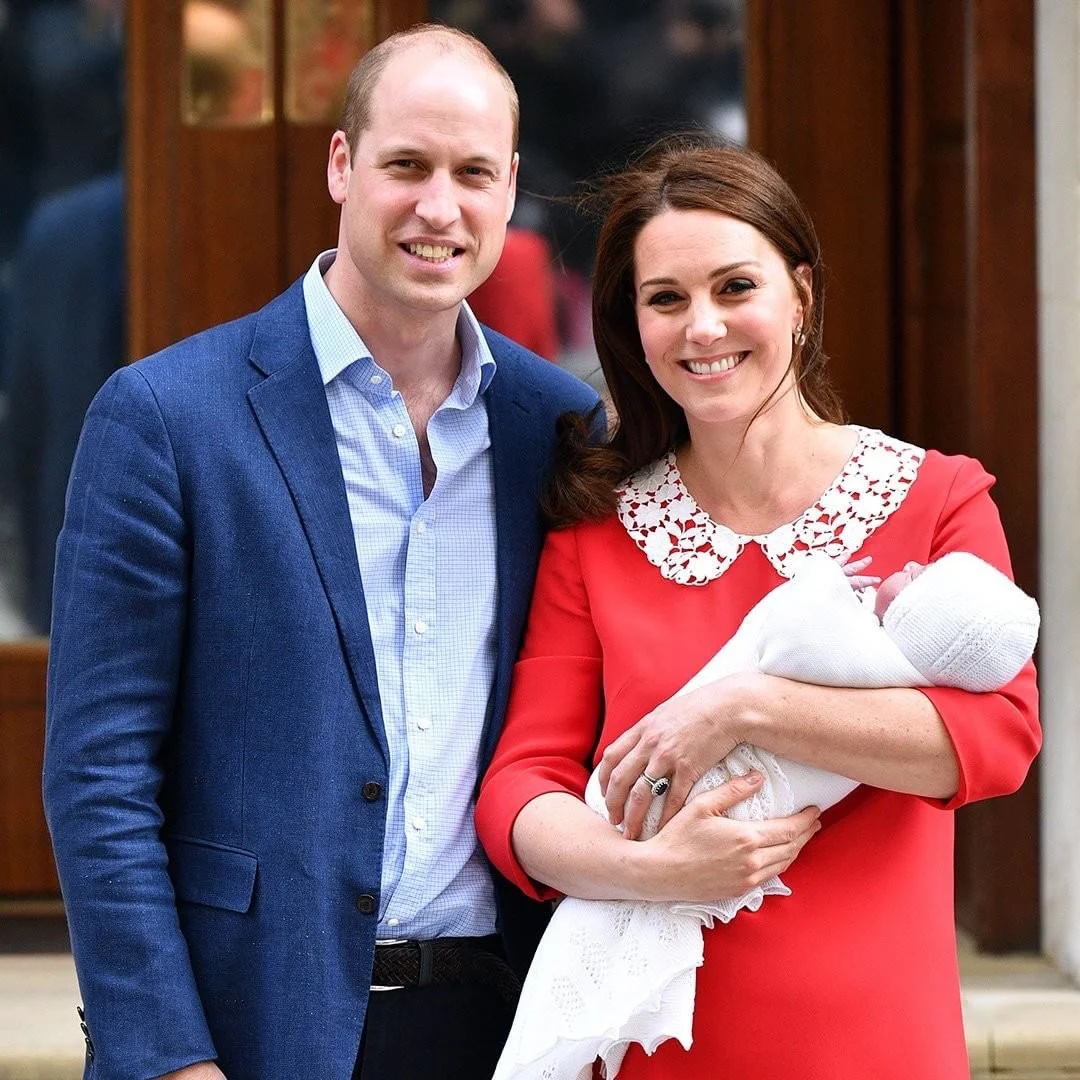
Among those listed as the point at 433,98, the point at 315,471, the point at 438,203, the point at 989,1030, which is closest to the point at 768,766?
the point at 315,471

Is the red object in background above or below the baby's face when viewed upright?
above

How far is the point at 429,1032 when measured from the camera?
2.03 m

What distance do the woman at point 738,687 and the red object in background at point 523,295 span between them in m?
1.20

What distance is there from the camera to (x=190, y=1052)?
1879mm

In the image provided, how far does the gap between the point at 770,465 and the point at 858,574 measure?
19 cm

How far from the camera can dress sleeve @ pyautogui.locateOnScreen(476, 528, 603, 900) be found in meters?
1.96

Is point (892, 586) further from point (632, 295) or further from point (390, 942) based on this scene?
point (390, 942)

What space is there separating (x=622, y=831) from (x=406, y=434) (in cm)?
53

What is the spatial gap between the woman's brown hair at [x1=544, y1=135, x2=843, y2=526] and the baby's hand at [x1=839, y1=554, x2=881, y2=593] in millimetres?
244

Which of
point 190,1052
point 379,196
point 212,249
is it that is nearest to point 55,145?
point 212,249

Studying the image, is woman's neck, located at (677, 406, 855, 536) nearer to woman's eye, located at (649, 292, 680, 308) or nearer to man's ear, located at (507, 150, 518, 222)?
woman's eye, located at (649, 292, 680, 308)

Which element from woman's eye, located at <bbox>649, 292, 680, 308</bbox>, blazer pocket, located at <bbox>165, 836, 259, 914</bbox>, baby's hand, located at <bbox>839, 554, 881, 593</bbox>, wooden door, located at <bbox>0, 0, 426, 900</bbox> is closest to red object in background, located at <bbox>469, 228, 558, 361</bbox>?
wooden door, located at <bbox>0, 0, 426, 900</bbox>

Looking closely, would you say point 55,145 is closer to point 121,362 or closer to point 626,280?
point 121,362

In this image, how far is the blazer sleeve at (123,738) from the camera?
1.88 meters
